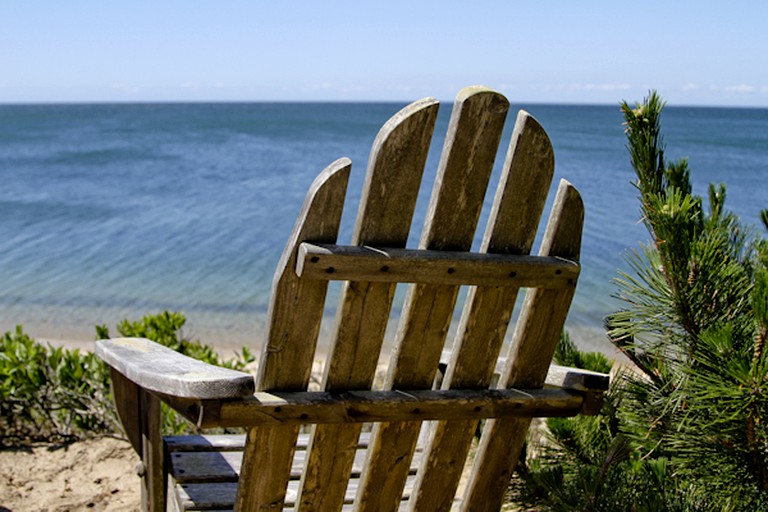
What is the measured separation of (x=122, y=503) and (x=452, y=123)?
2.81 metres

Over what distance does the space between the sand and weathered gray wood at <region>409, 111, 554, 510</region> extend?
214 cm

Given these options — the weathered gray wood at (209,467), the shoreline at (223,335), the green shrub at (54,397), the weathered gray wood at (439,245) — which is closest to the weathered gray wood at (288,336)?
the weathered gray wood at (439,245)

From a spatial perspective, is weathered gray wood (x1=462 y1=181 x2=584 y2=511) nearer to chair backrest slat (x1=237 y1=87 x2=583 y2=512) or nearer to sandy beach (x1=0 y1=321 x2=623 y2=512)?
chair backrest slat (x1=237 y1=87 x2=583 y2=512)

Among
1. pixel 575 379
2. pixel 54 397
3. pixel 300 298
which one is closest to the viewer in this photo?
pixel 300 298

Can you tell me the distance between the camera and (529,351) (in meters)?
2.26

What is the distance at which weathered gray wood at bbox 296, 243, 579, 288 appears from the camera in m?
1.88

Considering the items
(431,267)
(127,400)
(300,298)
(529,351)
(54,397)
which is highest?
(431,267)

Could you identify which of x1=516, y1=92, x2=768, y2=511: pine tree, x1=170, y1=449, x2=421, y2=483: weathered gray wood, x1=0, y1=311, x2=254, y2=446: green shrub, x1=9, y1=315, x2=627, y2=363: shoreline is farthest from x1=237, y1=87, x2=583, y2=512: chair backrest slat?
x1=9, y1=315, x2=627, y2=363: shoreline

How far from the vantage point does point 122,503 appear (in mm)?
3943

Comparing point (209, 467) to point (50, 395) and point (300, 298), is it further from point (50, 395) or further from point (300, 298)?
point (50, 395)

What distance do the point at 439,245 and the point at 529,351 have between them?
0.43m

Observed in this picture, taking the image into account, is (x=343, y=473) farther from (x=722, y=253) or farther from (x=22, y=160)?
(x=22, y=160)

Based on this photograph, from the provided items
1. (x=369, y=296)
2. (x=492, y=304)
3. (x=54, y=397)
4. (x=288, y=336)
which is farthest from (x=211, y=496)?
(x=54, y=397)

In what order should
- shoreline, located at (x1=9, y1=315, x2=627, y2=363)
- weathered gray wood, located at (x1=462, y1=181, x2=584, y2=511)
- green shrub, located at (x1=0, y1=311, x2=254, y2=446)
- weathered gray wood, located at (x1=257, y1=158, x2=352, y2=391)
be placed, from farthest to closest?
1. shoreline, located at (x1=9, y1=315, x2=627, y2=363)
2. green shrub, located at (x1=0, y1=311, x2=254, y2=446)
3. weathered gray wood, located at (x1=462, y1=181, x2=584, y2=511)
4. weathered gray wood, located at (x1=257, y1=158, x2=352, y2=391)
